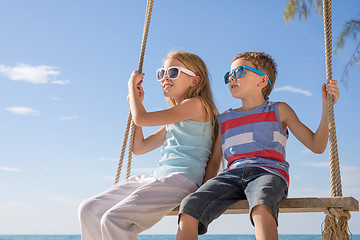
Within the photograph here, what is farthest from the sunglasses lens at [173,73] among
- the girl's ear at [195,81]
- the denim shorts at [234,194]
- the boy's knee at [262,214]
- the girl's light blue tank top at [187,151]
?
the boy's knee at [262,214]

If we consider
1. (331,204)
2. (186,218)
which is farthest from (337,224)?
(186,218)

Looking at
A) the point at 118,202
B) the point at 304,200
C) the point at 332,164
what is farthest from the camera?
the point at 118,202

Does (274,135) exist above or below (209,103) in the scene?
below

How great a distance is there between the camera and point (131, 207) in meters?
2.36

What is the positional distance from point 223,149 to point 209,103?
0.35 metres

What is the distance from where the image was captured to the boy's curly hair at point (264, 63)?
9.01 feet

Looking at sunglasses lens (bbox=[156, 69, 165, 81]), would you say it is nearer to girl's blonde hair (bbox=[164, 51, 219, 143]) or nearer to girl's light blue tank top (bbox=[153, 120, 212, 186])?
girl's blonde hair (bbox=[164, 51, 219, 143])

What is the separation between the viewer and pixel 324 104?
2.49m

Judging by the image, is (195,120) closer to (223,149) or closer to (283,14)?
(223,149)

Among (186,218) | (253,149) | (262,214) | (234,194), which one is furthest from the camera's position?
(253,149)

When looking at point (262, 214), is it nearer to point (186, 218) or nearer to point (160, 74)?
point (186, 218)

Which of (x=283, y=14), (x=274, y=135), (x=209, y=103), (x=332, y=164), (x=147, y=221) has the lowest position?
(x=147, y=221)

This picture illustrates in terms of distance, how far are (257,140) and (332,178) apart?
43cm

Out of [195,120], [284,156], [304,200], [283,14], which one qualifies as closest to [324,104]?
[284,156]
